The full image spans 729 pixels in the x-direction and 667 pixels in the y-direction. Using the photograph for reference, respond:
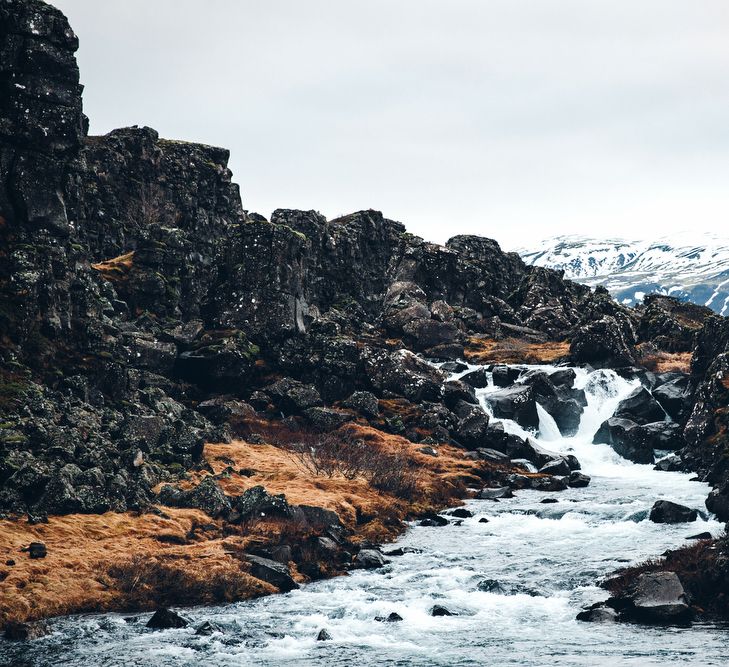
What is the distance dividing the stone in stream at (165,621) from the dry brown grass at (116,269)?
2118 inches

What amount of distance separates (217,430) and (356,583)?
29389 mm

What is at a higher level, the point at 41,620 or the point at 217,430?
the point at 217,430

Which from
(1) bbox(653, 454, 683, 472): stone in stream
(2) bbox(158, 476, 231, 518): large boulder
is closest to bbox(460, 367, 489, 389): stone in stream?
(1) bbox(653, 454, 683, 472): stone in stream

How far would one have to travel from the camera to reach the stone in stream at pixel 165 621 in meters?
31.6

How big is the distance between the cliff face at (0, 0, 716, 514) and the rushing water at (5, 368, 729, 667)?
44.2 ft

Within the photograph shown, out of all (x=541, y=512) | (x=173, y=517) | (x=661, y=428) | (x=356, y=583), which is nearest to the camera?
(x=356, y=583)

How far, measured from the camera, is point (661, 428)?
74.4 m

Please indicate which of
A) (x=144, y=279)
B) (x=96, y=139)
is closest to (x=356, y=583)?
(x=144, y=279)

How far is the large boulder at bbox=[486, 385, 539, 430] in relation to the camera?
265 ft

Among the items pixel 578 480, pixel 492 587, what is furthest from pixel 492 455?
pixel 492 587

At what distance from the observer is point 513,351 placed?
107 meters

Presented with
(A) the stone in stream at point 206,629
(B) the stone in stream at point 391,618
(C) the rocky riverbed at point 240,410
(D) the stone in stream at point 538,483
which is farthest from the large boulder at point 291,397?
(A) the stone in stream at point 206,629

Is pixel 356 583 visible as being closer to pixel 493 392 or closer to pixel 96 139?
pixel 493 392

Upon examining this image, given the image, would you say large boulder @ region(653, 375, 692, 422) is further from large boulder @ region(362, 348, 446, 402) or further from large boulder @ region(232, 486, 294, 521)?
large boulder @ region(232, 486, 294, 521)
